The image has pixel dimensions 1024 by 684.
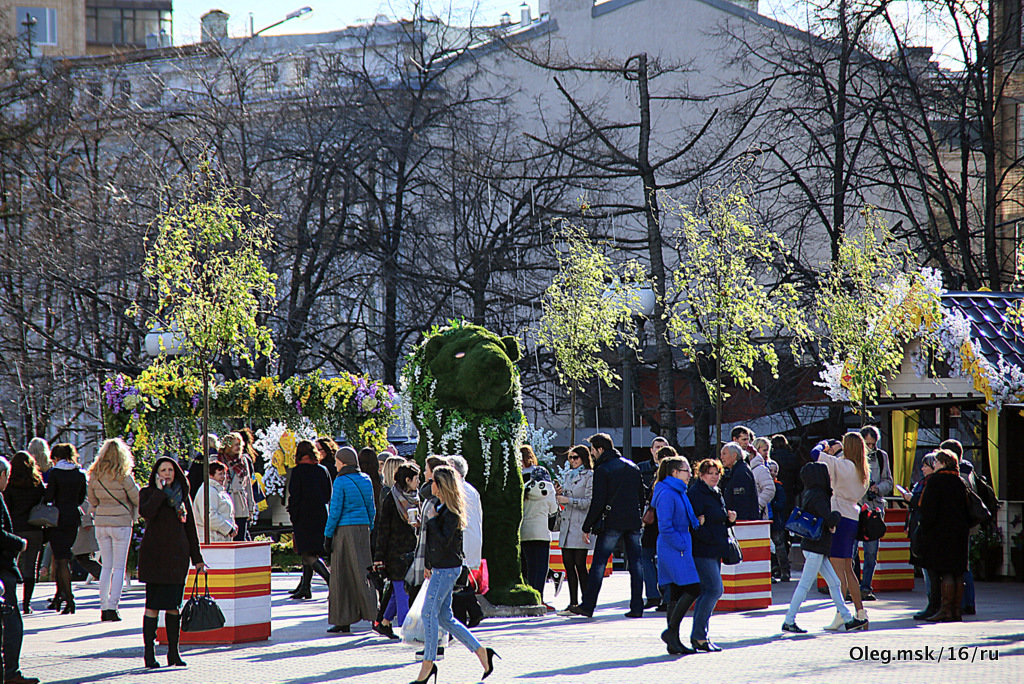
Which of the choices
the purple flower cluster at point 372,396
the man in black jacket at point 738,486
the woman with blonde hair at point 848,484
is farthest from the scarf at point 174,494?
the purple flower cluster at point 372,396

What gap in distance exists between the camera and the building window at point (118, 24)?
63.3 meters

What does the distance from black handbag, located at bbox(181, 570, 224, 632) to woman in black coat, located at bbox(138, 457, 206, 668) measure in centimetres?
29

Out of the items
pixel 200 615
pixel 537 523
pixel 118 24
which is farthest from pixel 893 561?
pixel 118 24

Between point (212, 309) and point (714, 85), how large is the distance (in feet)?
79.3

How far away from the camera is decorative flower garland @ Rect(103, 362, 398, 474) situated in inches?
746

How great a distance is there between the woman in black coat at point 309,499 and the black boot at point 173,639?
3.91m

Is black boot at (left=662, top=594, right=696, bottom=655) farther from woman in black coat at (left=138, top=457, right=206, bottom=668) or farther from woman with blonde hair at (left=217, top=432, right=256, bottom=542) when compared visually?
woman with blonde hair at (left=217, top=432, right=256, bottom=542)

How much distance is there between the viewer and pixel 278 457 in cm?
2186

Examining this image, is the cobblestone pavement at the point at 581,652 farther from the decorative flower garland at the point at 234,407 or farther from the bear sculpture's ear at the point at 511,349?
the decorative flower garland at the point at 234,407

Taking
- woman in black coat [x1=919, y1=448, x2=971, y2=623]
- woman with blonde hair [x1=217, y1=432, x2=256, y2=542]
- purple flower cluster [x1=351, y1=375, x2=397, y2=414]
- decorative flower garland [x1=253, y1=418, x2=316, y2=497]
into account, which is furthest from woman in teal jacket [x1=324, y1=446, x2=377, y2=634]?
→ decorative flower garland [x1=253, y1=418, x2=316, y2=497]

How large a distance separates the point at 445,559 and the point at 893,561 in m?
8.19

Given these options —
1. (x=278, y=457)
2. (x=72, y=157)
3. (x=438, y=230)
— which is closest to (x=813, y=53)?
(x=438, y=230)

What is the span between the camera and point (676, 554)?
10.5m

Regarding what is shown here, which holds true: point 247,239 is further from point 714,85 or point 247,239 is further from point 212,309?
point 714,85
